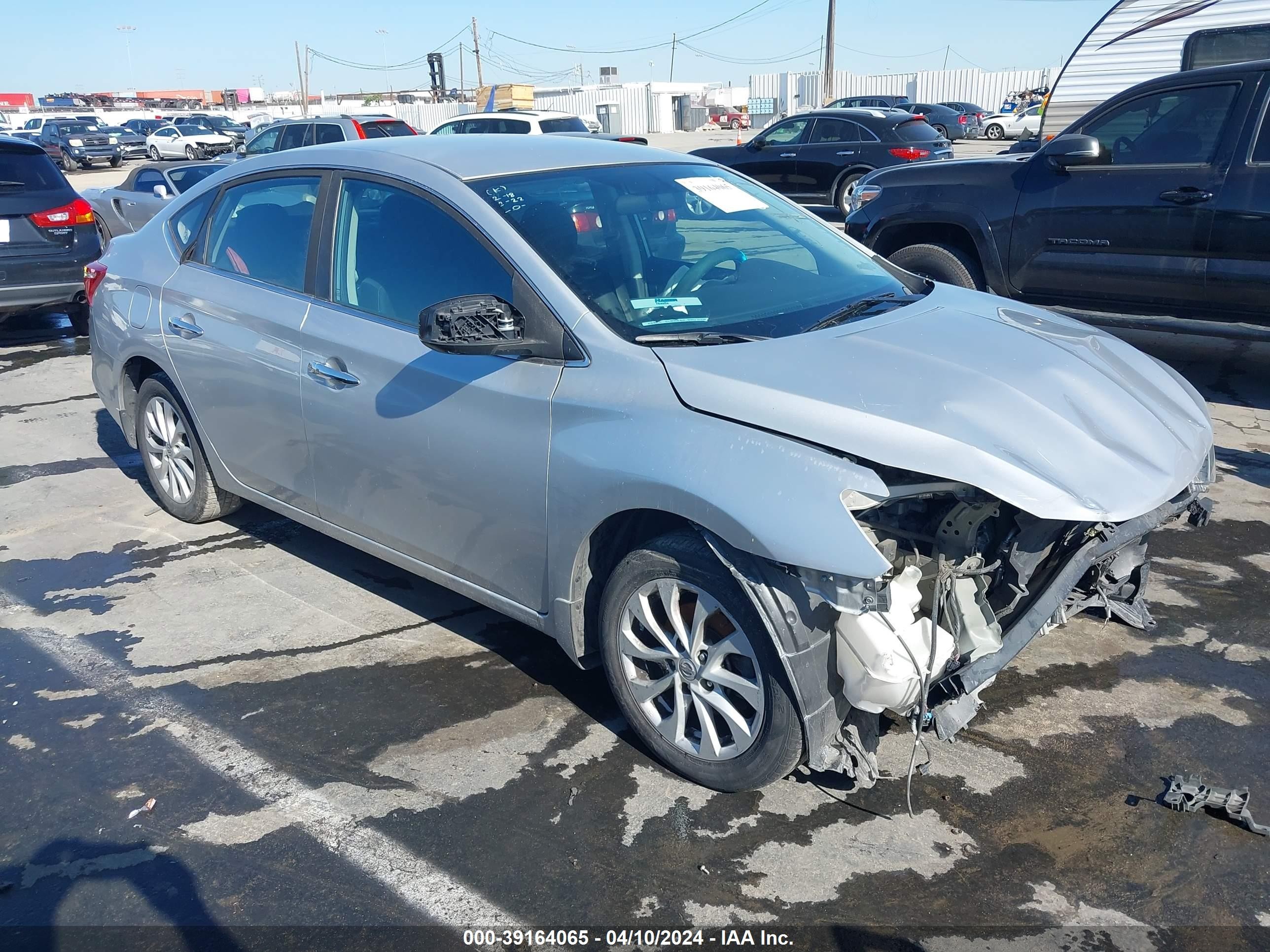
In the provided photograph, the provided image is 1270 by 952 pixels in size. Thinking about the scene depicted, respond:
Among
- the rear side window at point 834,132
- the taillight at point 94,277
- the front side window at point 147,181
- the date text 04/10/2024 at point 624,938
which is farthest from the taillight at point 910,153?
the date text 04/10/2024 at point 624,938

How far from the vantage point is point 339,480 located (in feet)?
13.0

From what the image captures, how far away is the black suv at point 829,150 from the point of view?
634 inches

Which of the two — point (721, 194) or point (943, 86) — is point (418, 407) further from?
point (943, 86)

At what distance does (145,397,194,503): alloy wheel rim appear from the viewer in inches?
198

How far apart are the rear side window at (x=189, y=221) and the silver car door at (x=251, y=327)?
8 cm

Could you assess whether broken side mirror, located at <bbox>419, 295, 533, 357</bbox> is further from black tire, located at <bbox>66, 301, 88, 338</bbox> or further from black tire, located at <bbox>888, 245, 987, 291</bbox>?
black tire, located at <bbox>66, 301, 88, 338</bbox>

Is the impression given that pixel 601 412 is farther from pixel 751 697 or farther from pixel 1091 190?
pixel 1091 190

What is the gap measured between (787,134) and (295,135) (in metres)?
9.16

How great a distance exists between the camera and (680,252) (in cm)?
362

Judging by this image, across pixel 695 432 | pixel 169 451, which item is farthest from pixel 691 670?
pixel 169 451

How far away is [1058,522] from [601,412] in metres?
1.29

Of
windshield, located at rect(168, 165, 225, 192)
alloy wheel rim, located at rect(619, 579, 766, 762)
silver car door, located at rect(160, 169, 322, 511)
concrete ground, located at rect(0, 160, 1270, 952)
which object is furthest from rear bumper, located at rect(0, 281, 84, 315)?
alloy wheel rim, located at rect(619, 579, 766, 762)

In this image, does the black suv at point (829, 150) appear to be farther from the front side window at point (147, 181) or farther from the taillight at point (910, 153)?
the front side window at point (147, 181)

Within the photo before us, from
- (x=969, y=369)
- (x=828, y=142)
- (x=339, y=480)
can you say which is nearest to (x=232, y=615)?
(x=339, y=480)
